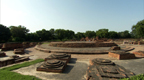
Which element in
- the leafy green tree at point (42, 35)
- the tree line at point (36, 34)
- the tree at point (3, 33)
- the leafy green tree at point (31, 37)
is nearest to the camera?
the tree at point (3, 33)

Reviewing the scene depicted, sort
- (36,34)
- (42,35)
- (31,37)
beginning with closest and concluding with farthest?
(31,37), (36,34), (42,35)

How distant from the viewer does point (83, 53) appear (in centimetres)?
963

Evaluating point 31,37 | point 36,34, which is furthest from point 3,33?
point 36,34

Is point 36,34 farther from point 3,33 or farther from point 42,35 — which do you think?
point 3,33

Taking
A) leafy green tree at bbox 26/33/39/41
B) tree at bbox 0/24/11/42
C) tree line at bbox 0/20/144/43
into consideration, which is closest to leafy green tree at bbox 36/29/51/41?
tree line at bbox 0/20/144/43

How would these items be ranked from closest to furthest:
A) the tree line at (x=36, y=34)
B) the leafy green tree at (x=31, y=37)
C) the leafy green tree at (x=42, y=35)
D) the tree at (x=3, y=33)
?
the tree at (x=3, y=33) → the tree line at (x=36, y=34) → the leafy green tree at (x=31, y=37) → the leafy green tree at (x=42, y=35)

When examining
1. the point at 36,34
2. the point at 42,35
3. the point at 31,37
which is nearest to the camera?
the point at 31,37

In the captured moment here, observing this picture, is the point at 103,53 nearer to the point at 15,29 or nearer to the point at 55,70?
the point at 55,70

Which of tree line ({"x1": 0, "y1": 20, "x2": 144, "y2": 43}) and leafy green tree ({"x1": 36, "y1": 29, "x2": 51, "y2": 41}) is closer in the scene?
tree line ({"x1": 0, "y1": 20, "x2": 144, "y2": 43})

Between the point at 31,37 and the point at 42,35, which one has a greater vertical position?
the point at 42,35

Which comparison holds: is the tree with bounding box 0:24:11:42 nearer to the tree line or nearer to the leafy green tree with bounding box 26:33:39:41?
the tree line

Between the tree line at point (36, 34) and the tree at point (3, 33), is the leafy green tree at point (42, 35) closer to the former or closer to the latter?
the tree line at point (36, 34)

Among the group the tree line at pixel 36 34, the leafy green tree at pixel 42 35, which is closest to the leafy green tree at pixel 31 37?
the tree line at pixel 36 34

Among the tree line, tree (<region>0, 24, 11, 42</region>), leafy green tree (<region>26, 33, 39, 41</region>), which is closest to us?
Result: tree (<region>0, 24, 11, 42</region>)
